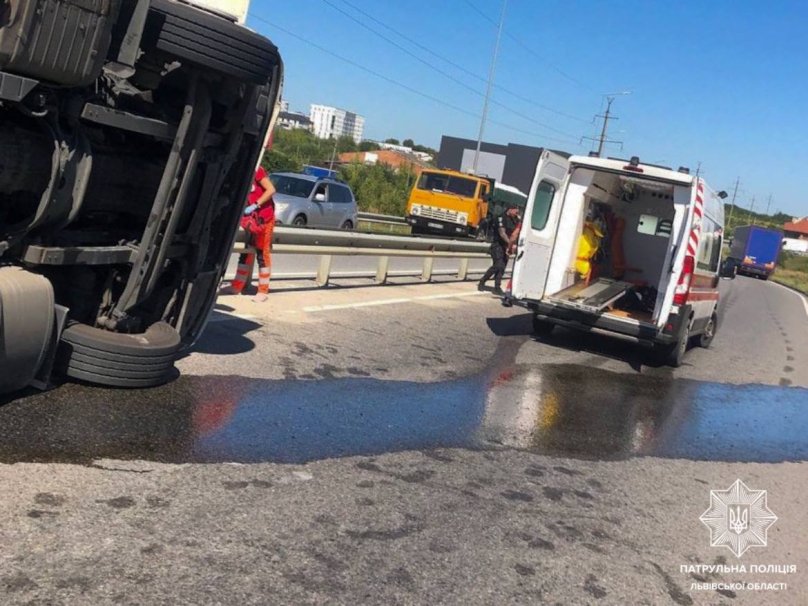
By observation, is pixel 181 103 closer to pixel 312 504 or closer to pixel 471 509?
pixel 312 504

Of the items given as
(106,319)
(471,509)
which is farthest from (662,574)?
(106,319)

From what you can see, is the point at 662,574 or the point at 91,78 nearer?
the point at 662,574

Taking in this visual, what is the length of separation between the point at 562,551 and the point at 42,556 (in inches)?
97.7

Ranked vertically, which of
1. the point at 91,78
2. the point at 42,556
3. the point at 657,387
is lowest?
the point at 42,556

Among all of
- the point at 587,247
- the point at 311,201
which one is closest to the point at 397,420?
the point at 587,247

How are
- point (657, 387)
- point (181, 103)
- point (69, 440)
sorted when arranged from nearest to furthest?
1. point (69, 440)
2. point (181, 103)
3. point (657, 387)

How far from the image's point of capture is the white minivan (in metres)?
10.0

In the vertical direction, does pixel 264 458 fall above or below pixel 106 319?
below

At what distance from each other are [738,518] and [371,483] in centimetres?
264

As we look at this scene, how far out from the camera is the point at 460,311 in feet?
42.2

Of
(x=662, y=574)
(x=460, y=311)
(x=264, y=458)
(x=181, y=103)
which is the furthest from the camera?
(x=460, y=311)

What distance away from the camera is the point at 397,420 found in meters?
6.11

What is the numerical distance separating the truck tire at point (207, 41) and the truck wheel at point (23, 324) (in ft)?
5.04

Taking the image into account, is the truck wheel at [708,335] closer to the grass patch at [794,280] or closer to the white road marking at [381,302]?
the white road marking at [381,302]
